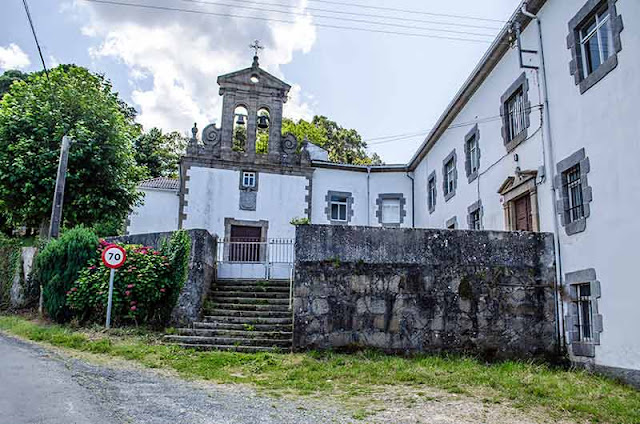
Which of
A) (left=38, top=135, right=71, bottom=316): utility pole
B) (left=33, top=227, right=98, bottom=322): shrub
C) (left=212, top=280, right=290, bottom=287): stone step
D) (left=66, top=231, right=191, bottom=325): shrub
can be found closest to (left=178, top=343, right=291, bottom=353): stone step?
(left=66, top=231, right=191, bottom=325): shrub

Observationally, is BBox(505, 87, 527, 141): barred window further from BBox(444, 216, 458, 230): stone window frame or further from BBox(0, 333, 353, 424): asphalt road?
BBox(0, 333, 353, 424): asphalt road

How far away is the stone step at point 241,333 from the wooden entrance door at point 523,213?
16.9 feet

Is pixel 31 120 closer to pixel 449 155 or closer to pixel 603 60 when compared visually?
pixel 449 155

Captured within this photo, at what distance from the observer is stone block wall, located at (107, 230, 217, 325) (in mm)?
9320

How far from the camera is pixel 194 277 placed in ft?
31.3

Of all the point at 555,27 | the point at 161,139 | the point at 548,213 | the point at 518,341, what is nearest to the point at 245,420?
the point at 518,341

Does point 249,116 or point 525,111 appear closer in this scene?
point 525,111

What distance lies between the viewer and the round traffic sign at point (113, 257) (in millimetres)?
8875

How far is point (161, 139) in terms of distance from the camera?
114 ft

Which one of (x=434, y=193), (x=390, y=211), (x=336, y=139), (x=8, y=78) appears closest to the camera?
(x=434, y=193)

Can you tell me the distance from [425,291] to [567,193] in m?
2.94

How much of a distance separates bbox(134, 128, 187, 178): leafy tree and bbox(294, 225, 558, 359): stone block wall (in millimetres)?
25908

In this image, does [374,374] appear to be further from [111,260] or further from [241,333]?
[111,260]

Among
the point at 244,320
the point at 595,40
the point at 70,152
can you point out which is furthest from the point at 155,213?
the point at 595,40
